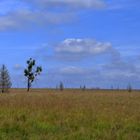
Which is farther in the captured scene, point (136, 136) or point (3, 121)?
point (3, 121)

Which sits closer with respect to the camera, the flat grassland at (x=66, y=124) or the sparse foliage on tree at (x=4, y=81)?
the flat grassland at (x=66, y=124)

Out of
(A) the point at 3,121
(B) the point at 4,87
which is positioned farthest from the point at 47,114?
(B) the point at 4,87

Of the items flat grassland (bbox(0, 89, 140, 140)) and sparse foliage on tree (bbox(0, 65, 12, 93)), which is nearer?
flat grassland (bbox(0, 89, 140, 140))

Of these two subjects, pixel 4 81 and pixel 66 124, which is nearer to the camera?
pixel 66 124

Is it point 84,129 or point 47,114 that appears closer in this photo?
point 84,129

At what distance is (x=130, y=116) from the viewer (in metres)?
18.4

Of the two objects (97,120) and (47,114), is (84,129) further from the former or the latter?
(47,114)

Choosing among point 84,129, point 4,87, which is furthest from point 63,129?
point 4,87

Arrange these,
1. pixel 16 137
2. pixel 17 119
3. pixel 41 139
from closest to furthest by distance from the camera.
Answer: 1. pixel 41 139
2. pixel 16 137
3. pixel 17 119

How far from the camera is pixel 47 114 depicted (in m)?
18.6

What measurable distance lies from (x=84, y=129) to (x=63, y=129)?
73 cm

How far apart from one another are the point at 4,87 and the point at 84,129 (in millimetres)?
62291

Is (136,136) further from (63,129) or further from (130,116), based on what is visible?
(130,116)

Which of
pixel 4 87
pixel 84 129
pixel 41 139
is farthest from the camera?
pixel 4 87
